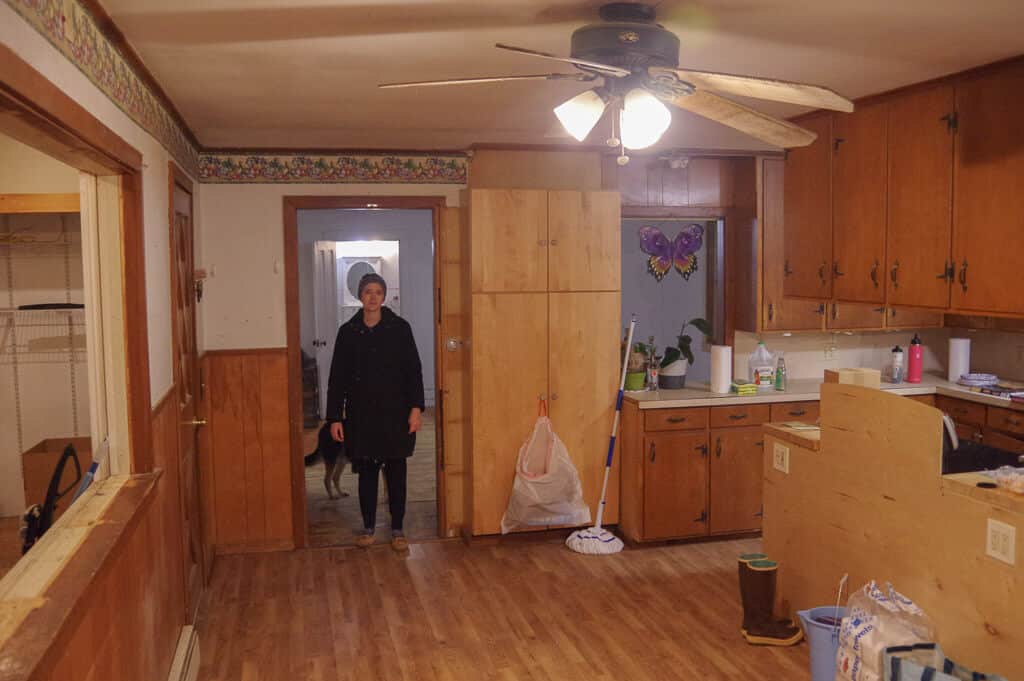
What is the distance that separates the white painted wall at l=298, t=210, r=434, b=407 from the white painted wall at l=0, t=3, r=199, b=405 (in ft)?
15.2

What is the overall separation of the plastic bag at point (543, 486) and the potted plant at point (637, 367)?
0.56 metres

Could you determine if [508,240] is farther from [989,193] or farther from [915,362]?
[915,362]

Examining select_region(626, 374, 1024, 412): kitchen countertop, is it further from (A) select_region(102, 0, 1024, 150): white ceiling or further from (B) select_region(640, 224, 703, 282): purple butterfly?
(A) select_region(102, 0, 1024, 150): white ceiling

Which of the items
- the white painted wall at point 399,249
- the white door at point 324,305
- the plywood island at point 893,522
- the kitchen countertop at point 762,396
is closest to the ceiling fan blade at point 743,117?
the plywood island at point 893,522

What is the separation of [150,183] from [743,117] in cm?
206

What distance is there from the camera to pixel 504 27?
8.38ft

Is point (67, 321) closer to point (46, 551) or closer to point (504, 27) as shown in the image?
point (46, 551)

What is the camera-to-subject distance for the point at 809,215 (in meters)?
4.09

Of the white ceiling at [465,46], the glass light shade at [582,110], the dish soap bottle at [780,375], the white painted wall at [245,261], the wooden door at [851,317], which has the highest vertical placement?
the white ceiling at [465,46]

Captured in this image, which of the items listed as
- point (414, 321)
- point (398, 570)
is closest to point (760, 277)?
point (398, 570)

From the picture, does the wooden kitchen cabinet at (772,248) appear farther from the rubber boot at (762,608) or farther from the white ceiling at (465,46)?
the rubber boot at (762,608)

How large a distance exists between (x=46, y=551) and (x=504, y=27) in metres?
1.91

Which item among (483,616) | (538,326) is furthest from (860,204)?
(483,616)

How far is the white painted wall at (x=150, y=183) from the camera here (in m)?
1.84
